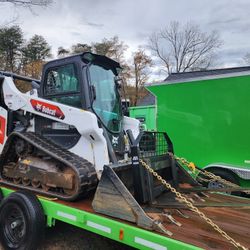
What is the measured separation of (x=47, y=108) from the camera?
15.8 feet

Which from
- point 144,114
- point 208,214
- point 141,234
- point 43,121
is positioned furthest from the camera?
point 144,114

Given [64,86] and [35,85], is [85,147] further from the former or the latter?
[35,85]

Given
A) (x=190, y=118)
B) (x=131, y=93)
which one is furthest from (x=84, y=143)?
(x=131, y=93)

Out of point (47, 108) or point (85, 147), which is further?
point (47, 108)

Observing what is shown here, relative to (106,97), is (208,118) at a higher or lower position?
lower

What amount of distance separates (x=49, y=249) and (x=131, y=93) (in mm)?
35670

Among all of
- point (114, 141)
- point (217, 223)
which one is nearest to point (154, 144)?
point (114, 141)

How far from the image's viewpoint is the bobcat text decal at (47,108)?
4654 mm

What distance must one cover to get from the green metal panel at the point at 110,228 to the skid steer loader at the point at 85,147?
14cm

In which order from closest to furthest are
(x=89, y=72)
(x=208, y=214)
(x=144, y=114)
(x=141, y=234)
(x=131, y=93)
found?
(x=141, y=234), (x=208, y=214), (x=89, y=72), (x=144, y=114), (x=131, y=93)

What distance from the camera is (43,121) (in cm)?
516

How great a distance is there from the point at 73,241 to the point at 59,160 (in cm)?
134

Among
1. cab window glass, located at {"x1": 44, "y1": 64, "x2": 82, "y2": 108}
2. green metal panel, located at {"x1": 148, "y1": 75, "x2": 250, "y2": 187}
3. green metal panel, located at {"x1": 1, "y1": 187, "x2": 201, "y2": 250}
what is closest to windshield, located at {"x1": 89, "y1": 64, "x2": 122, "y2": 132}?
cab window glass, located at {"x1": 44, "y1": 64, "x2": 82, "y2": 108}

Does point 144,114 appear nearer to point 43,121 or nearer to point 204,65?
point 43,121
